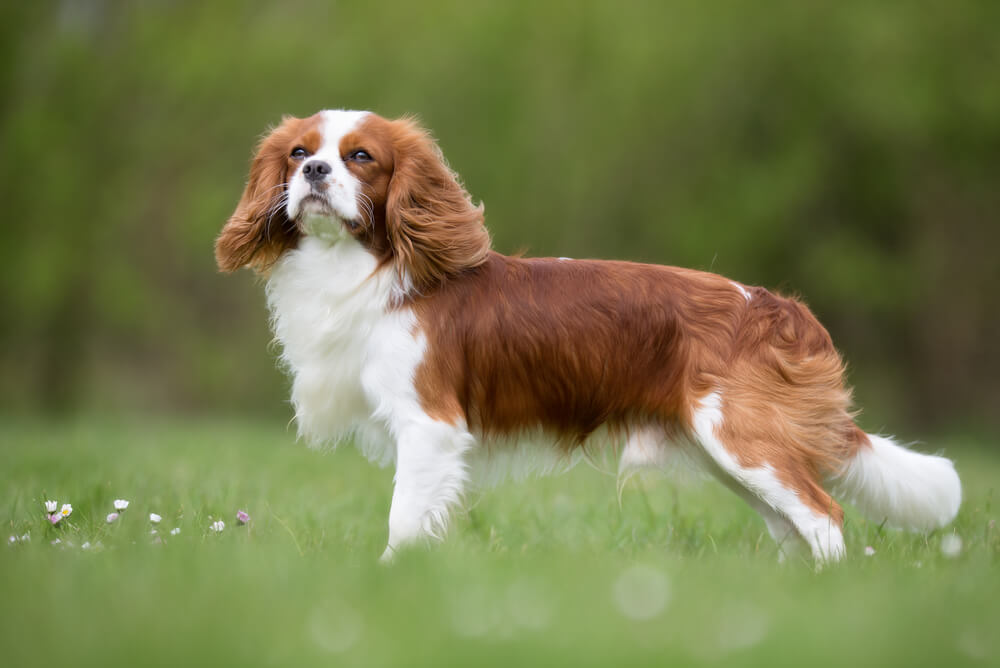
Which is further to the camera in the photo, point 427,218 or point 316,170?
point 427,218

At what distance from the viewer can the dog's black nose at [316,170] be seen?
3.99 meters

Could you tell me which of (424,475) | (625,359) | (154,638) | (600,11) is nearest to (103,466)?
(424,475)

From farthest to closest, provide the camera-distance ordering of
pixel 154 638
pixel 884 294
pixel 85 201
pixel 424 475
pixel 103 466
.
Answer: pixel 85 201 → pixel 884 294 → pixel 103 466 → pixel 424 475 → pixel 154 638

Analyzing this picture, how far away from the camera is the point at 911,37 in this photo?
12500 millimetres

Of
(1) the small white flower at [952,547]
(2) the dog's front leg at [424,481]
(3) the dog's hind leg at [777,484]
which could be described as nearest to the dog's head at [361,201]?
(2) the dog's front leg at [424,481]

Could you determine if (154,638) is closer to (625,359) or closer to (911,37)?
(625,359)

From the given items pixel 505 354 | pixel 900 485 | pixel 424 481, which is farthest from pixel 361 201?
pixel 900 485

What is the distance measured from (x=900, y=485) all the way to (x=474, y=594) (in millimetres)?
2198

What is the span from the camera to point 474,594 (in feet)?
9.40

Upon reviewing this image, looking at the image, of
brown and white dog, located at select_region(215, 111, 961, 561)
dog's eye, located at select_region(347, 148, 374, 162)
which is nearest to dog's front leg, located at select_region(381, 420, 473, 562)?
brown and white dog, located at select_region(215, 111, 961, 561)

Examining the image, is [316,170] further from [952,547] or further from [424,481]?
[952,547]

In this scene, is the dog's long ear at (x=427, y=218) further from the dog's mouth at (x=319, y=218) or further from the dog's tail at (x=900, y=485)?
the dog's tail at (x=900, y=485)

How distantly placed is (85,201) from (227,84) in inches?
114

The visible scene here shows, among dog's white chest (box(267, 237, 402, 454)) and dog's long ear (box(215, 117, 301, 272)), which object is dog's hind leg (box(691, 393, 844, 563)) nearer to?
dog's white chest (box(267, 237, 402, 454))
